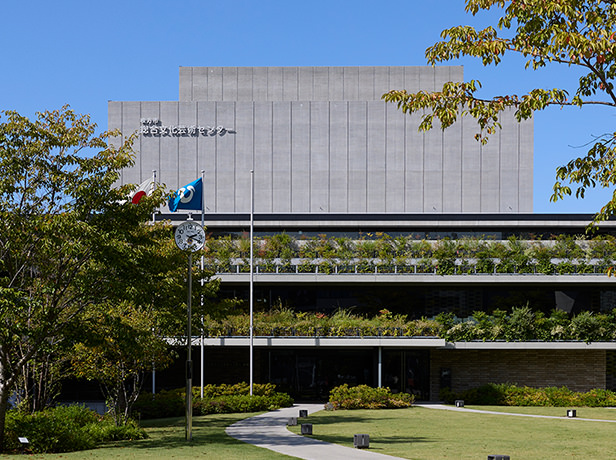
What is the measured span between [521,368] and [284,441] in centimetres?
2519

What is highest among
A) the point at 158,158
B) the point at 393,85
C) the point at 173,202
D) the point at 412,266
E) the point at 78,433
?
the point at 393,85

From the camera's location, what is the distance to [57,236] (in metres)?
20.1

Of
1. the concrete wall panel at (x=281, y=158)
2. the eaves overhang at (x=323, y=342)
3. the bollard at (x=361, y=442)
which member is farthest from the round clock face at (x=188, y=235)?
the concrete wall panel at (x=281, y=158)

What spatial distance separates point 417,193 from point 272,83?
541 inches

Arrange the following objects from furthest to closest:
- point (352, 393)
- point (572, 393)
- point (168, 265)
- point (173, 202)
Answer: point (572, 393) → point (352, 393) → point (173, 202) → point (168, 265)

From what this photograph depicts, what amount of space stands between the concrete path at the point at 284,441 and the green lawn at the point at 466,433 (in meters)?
0.73

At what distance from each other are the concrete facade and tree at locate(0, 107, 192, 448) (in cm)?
3153

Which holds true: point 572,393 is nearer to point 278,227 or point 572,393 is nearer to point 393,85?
point 278,227

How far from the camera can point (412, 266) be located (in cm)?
4388

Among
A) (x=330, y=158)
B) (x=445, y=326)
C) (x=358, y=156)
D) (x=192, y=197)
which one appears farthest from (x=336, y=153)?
(x=192, y=197)

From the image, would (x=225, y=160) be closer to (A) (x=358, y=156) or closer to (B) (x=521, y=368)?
(A) (x=358, y=156)

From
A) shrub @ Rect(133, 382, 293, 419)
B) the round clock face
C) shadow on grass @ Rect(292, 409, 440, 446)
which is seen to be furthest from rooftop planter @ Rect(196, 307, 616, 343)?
the round clock face

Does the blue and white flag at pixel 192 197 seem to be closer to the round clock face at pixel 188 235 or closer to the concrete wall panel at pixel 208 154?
the round clock face at pixel 188 235

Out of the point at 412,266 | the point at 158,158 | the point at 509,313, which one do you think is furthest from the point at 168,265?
the point at 158,158
